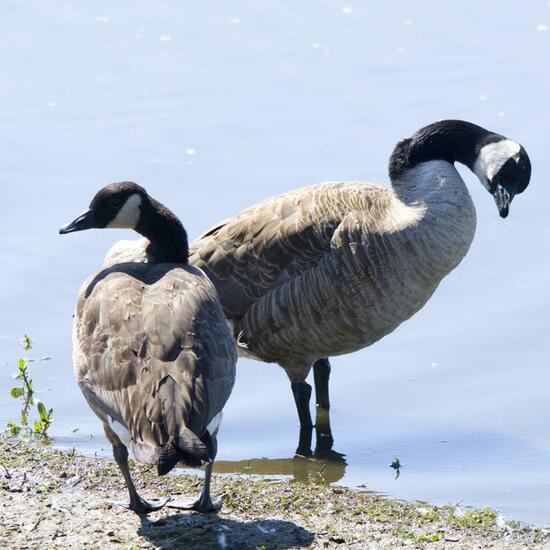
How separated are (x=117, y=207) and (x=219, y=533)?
2366 millimetres

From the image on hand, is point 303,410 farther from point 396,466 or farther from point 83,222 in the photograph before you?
point 83,222

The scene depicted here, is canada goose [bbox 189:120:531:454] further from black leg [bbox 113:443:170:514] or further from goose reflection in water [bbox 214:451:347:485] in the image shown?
black leg [bbox 113:443:170:514]

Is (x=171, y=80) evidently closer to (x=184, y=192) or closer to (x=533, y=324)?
(x=184, y=192)

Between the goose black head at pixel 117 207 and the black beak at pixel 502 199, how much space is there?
101 inches

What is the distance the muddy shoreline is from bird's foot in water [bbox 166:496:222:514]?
4 cm

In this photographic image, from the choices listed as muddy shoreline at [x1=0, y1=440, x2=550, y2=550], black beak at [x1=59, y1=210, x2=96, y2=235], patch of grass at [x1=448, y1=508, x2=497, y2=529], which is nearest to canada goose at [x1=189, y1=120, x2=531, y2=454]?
black beak at [x1=59, y1=210, x2=96, y2=235]

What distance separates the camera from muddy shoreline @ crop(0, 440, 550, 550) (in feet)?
24.1

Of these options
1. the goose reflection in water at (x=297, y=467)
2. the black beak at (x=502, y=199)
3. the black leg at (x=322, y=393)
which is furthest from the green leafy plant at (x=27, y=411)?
the black beak at (x=502, y=199)

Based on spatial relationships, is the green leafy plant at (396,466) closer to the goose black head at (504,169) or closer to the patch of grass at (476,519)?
the patch of grass at (476,519)

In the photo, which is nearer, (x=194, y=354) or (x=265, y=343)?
(x=194, y=354)

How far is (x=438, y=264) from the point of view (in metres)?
9.58

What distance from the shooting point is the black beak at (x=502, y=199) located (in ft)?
31.6

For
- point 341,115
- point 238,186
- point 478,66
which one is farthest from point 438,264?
point 478,66

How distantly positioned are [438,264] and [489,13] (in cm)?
791
